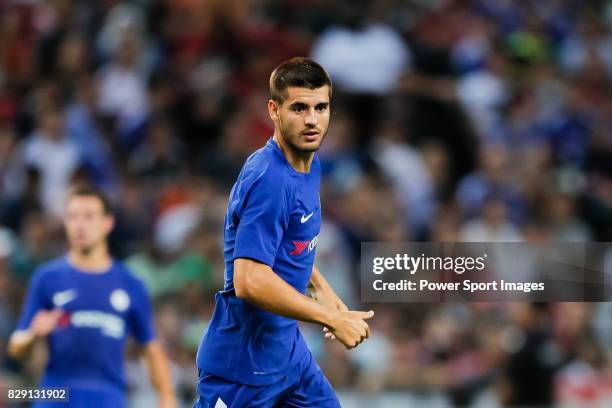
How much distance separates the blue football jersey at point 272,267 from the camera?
482 cm

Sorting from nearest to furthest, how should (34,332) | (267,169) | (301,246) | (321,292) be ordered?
(267,169) → (301,246) → (321,292) → (34,332)

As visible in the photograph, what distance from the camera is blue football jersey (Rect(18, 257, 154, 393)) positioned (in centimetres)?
661

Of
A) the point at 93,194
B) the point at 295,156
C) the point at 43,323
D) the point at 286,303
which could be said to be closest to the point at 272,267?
the point at 286,303

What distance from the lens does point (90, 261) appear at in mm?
6859

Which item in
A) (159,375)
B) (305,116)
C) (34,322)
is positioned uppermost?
(305,116)

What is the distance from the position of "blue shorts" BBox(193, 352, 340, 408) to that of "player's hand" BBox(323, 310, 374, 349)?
67cm

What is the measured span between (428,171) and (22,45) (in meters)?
4.44

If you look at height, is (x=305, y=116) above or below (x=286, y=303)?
above

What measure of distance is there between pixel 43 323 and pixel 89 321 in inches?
15.9

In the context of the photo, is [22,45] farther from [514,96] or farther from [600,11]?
[600,11]

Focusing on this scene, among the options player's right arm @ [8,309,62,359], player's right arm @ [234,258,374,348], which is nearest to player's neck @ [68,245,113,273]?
player's right arm @ [8,309,62,359]

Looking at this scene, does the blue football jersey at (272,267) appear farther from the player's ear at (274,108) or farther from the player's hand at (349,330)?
the player's hand at (349,330)

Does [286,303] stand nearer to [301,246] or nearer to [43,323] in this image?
[301,246]

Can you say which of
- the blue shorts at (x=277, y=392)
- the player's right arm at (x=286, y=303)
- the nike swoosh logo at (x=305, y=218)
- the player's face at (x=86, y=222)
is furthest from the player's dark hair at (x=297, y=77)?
the player's face at (x=86, y=222)
